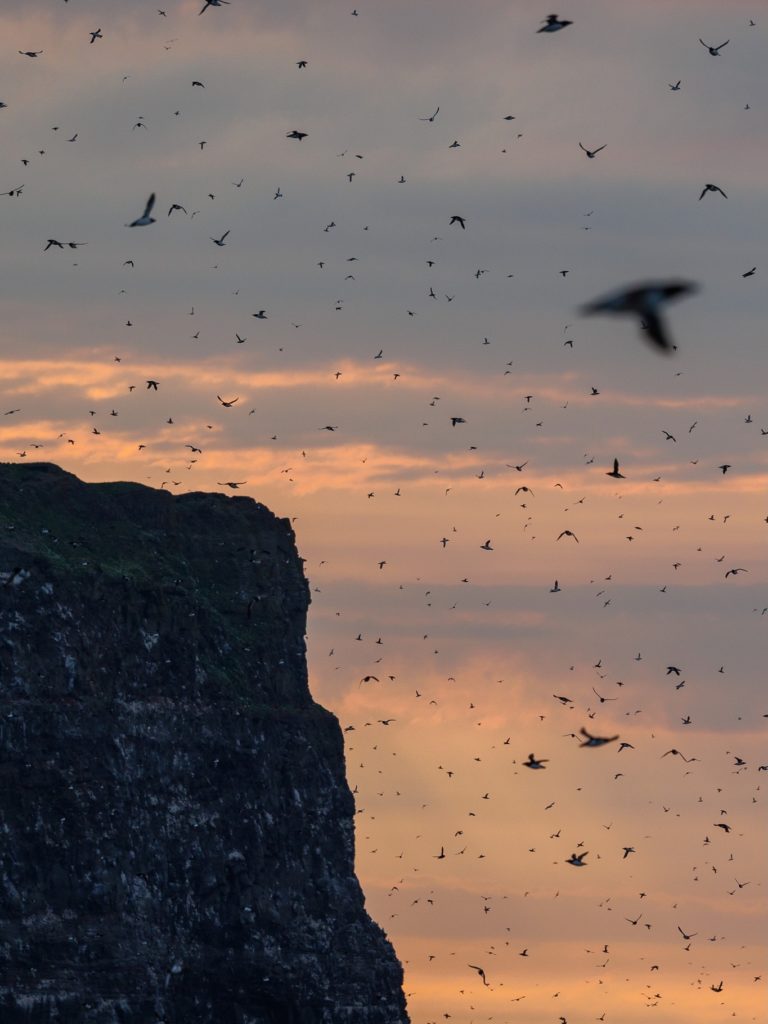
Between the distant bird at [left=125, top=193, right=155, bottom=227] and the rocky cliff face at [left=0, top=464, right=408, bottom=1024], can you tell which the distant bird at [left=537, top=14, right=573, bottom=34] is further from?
the rocky cliff face at [left=0, top=464, right=408, bottom=1024]

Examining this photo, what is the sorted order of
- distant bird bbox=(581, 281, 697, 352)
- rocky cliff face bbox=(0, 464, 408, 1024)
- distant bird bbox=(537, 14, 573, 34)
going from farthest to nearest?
1. rocky cliff face bbox=(0, 464, 408, 1024)
2. distant bird bbox=(537, 14, 573, 34)
3. distant bird bbox=(581, 281, 697, 352)

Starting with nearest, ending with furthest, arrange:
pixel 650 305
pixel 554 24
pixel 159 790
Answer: pixel 650 305, pixel 554 24, pixel 159 790

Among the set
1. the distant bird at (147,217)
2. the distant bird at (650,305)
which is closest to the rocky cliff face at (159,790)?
the distant bird at (147,217)

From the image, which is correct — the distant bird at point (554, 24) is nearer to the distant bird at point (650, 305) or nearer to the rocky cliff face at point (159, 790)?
the distant bird at point (650, 305)

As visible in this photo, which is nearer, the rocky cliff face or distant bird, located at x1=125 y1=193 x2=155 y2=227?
distant bird, located at x1=125 y1=193 x2=155 y2=227

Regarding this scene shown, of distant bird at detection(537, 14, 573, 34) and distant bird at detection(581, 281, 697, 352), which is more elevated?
distant bird at detection(537, 14, 573, 34)

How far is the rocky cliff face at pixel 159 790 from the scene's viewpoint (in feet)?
488

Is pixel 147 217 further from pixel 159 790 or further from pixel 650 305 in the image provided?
pixel 159 790

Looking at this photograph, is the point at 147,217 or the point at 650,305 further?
the point at 147,217

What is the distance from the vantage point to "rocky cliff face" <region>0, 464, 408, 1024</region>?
14862 centimetres

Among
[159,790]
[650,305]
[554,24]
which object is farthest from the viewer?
[159,790]

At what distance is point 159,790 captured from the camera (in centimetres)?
15950

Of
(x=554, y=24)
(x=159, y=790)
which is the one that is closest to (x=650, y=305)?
(x=554, y=24)

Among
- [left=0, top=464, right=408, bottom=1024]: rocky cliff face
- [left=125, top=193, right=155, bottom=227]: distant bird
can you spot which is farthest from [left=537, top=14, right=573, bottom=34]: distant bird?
[left=0, top=464, right=408, bottom=1024]: rocky cliff face
